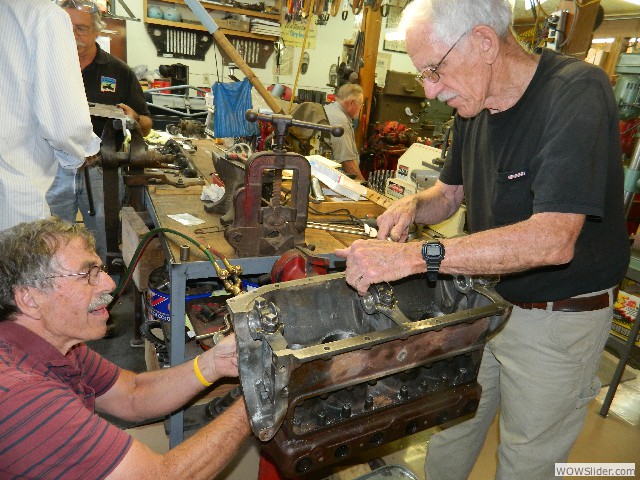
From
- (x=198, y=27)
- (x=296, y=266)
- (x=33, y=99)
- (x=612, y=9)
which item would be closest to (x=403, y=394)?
(x=296, y=266)

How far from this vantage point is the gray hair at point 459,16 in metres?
1.17

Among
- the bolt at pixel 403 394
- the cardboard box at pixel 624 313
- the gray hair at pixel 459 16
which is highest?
the gray hair at pixel 459 16

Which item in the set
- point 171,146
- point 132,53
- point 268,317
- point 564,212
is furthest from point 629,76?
point 132,53

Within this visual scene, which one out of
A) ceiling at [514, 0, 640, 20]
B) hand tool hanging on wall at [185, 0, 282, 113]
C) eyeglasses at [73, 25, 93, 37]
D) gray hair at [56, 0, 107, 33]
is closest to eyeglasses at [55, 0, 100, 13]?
gray hair at [56, 0, 107, 33]

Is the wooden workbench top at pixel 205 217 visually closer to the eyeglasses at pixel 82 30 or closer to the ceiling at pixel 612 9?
the eyeglasses at pixel 82 30

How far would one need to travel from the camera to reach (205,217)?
2.04 metres

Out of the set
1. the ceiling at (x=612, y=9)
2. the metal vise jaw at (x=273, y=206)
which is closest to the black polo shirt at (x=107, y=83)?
the metal vise jaw at (x=273, y=206)

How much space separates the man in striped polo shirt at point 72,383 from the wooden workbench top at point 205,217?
0.40m

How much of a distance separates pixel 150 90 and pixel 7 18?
11.8 feet

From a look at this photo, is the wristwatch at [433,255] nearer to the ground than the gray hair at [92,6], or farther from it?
nearer to the ground

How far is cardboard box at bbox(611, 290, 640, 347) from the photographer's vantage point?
299 centimetres

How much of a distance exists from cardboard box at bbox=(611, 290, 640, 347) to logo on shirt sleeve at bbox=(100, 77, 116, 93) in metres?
3.63

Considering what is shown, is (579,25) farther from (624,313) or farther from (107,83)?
(107,83)

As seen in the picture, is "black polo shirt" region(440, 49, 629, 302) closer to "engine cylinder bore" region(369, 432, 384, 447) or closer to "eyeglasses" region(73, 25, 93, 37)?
"engine cylinder bore" region(369, 432, 384, 447)
